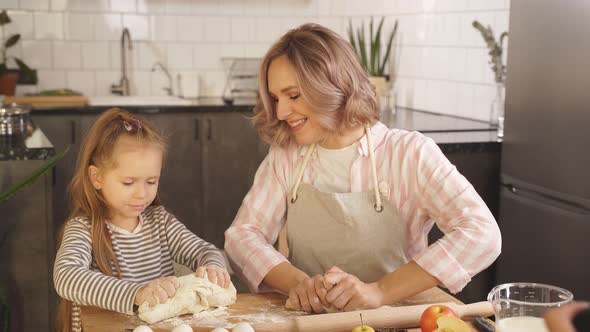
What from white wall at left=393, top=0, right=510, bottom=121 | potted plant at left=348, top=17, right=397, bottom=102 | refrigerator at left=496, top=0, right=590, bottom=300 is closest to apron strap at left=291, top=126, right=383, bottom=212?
refrigerator at left=496, top=0, right=590, bottom=300

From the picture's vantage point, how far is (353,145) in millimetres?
2004

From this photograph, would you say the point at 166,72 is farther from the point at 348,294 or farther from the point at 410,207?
the point at 348,294

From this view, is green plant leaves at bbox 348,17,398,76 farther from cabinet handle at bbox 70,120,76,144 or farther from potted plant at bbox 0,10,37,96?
potted plant at bbox 0,10,37,96

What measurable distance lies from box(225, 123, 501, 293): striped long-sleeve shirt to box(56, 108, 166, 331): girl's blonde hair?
11.5 inches

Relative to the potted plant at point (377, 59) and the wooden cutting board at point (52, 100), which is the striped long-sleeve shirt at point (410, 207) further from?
the wooden cutting board at point (52, 100)

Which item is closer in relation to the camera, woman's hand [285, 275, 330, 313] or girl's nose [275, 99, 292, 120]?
woman's hand [285, 275, 330, 313]

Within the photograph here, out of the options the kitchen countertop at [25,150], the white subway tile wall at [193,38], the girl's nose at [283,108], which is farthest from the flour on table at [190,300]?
the white subway tile wall at [193,38]

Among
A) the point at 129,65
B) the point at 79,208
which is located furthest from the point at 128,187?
the point at 129,65

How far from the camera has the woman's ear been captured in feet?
6.13

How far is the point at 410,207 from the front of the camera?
1.93m

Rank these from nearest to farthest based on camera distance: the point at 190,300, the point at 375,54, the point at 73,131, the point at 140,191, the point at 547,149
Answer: the point at 190,300 → the point at 140,191 → the point at 547,149 → the point at 73,131 → the point at 375,54

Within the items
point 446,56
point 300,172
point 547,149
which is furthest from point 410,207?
point 446,56

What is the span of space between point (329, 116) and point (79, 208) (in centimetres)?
64

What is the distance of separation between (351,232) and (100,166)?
62 centimetres
